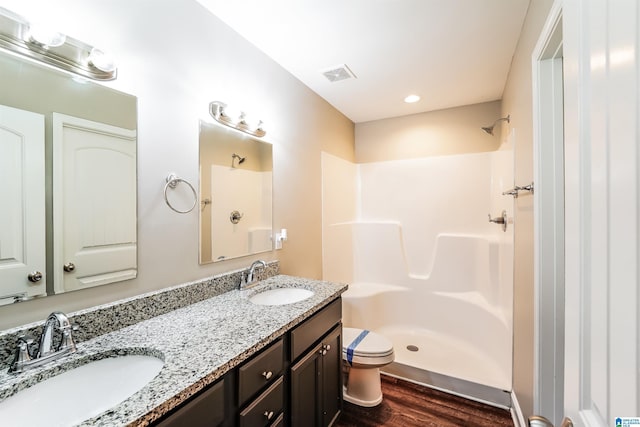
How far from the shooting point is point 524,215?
63.1 inches

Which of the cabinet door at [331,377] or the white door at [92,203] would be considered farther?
the cabinet door at [331,377]

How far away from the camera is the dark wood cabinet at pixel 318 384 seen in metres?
1.30

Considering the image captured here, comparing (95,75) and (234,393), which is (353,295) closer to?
(234,393)

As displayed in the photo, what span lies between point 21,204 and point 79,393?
2.04ft

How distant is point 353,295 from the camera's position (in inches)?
109

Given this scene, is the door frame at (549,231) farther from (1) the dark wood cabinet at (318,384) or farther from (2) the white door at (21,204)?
(2) the white door at (21,204)

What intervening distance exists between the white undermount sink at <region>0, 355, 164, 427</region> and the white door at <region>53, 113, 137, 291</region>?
0.32 meters

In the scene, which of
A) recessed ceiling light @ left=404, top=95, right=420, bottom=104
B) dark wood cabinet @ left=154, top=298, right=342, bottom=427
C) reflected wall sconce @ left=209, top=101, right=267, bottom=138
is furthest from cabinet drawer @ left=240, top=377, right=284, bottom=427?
recessed ceiling light @ left=404, top=95, right=420, bottom=104

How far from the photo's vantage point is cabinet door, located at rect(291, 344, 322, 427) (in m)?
1.28

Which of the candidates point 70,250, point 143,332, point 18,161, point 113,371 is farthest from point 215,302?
point 18,161

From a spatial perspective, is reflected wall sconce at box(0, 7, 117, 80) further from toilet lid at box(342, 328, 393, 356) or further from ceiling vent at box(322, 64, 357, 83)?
toilet lid at box(342, 328, 393, 356)

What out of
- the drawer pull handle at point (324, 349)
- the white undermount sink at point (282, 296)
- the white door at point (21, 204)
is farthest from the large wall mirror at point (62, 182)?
the drawer pull handle at point (324, 349)

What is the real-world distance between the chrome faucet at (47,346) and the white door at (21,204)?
14 centimetres

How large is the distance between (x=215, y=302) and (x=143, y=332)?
1.28 feet
